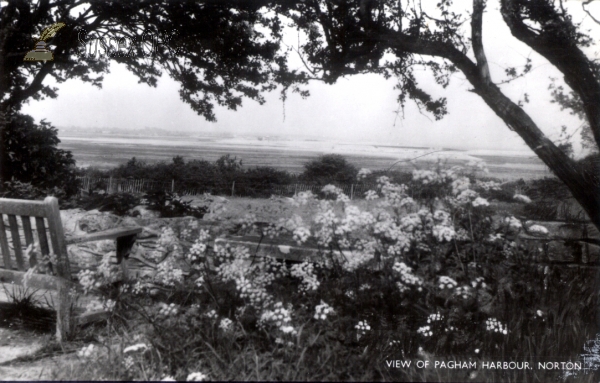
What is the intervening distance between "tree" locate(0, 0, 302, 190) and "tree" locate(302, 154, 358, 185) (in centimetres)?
79

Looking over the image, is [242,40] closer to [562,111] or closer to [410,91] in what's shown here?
[410,91]

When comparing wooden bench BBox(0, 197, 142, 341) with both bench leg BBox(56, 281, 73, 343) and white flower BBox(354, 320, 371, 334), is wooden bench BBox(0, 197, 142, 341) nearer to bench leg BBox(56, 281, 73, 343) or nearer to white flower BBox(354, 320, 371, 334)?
bench leg BBox(56, 281, 73, 343)

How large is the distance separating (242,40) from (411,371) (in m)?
3.01

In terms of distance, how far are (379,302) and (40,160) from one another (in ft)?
10.9

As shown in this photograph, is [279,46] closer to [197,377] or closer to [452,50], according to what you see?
[452,50]

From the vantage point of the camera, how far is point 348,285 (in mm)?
3336

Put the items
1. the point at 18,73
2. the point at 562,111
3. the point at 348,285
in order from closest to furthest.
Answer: the point at 348,285, the point at 562,111, the point at 18,73

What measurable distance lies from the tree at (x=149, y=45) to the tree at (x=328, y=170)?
31.2 inches

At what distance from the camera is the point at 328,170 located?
13.9 feet

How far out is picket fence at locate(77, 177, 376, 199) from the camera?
13.5ft

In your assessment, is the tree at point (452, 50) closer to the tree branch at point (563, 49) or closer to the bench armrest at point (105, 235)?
the tree branch at point (563, 49)

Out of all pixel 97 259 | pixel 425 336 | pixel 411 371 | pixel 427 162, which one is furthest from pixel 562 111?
pixel 97 259

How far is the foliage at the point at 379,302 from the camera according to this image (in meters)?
2.88

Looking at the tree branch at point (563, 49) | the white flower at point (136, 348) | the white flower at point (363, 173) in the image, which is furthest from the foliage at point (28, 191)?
the tree branch at point (563, 49)
